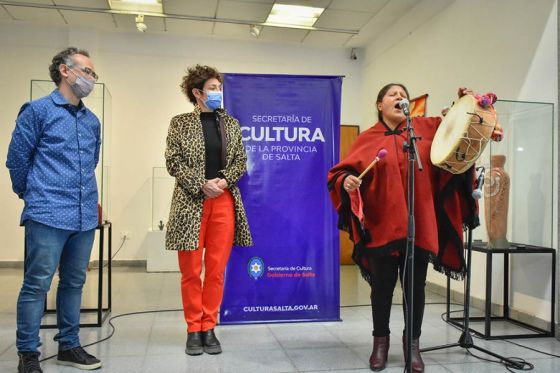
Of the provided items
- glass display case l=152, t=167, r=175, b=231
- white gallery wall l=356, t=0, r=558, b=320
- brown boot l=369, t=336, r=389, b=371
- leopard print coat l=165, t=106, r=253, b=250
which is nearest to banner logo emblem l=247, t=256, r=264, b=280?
leopard print coat l=165, t=106, r=253, b=250

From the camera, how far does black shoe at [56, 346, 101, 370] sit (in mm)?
2430

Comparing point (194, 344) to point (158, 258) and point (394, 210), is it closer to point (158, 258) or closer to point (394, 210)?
point (394, 210)

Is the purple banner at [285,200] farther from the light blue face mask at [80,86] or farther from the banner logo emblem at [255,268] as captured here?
the light blue face mask at [80,86]

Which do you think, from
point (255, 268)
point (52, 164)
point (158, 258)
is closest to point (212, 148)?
point (52, 164)

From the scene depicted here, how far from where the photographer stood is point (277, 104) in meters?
3.30

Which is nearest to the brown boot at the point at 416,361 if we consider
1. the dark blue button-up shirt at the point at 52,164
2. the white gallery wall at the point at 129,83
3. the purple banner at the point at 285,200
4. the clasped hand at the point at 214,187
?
the purple banner at the point at 285,200

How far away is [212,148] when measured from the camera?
9.04 ft

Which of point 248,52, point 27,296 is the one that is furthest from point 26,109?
point 248,52

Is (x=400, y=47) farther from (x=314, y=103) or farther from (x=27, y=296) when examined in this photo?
(x=27, y=296)

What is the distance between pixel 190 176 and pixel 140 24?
12.4 ft

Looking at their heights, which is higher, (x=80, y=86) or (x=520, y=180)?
(x=80, y=86)

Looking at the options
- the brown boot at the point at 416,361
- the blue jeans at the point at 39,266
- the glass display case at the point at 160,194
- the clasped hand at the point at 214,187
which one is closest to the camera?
the blue jeans at the point at 39,266

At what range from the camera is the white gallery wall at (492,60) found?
131 inches

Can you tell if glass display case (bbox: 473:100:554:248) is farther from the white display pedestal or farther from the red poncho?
the white display pedestal
